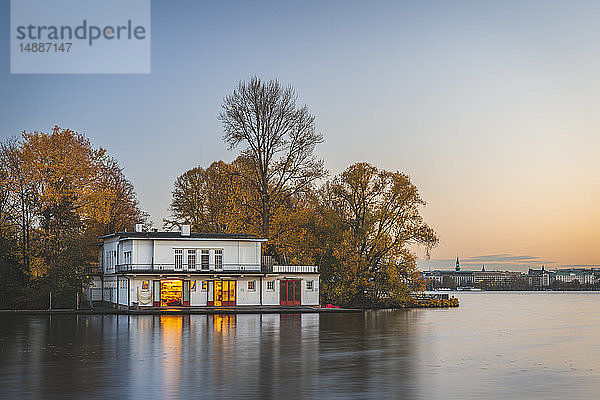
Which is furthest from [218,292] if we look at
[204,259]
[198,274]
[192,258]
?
[192,258]

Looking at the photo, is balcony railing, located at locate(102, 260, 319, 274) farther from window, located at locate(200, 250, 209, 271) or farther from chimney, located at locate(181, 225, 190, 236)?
chimney, located at locate(181, 225, 190, 236)

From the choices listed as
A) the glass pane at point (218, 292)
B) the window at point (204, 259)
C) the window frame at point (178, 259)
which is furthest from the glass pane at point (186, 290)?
the glass pane at point (218, 292)

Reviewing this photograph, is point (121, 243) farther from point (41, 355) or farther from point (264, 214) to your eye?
point (41, 355)

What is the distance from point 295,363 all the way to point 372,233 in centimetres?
4621

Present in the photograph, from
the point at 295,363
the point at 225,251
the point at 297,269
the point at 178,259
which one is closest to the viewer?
the point at 295,363

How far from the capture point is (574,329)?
4584 centimetres

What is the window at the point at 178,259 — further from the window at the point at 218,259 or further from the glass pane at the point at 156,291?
the window at the point at 218,259

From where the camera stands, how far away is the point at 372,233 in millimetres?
69938

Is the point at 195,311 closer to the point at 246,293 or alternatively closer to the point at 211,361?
the point at 246,293

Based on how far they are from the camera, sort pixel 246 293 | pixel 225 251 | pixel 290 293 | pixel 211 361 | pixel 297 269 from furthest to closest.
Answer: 1. pixel 297 269
2. pixel 290 293
3. pixel 246 293
4. pixel 225 251
5. pixel 211 361

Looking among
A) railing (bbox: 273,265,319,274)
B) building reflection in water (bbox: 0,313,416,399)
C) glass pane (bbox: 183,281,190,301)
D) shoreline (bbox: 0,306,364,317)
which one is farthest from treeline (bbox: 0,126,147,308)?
building reflection in water (bbox: 0,313,416,399)

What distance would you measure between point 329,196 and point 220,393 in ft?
176

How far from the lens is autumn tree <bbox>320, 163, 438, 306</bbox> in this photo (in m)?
69.1

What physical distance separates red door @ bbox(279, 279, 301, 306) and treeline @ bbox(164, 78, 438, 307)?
2813 mm
